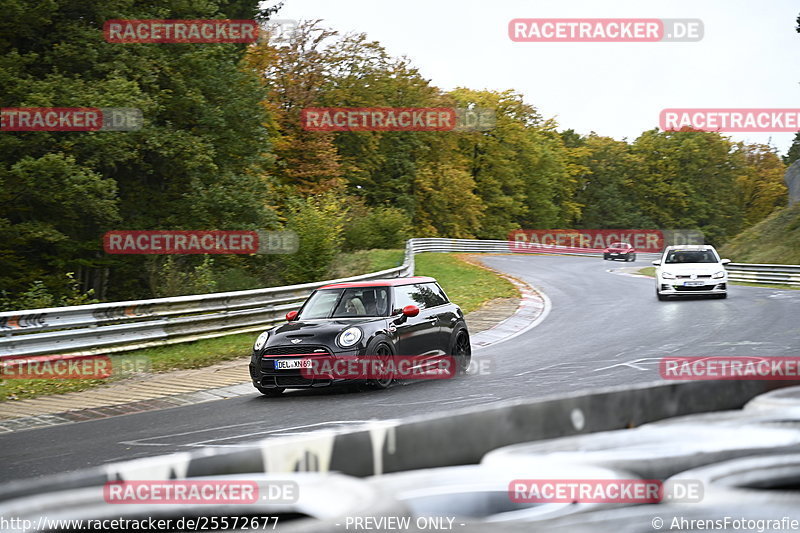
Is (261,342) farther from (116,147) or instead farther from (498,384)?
(116,147)

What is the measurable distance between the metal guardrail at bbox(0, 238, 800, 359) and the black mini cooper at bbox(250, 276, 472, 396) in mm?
3591

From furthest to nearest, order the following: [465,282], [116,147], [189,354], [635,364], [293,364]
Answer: [465,282] < [116,147] < [189,354] < [635,364] < [293,364]

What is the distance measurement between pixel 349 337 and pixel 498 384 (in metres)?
2.15

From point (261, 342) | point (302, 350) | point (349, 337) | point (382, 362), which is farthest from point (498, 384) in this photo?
point (261, 342)

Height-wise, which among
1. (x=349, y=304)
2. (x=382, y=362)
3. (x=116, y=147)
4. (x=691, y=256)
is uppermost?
(x=116, y=147)

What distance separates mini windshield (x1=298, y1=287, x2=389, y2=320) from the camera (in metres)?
12.7

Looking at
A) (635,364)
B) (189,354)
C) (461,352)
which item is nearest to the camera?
(635,364)

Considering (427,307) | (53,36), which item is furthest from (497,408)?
(53,36)

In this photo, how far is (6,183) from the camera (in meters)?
26.5

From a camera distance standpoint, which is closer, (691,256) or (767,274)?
(691,256)

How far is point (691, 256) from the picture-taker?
2623 cm

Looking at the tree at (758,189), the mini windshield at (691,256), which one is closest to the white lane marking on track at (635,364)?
the mini windshield at (691,256)

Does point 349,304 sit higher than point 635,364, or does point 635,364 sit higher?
point 349,304

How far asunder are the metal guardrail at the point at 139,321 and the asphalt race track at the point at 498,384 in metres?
2.57
